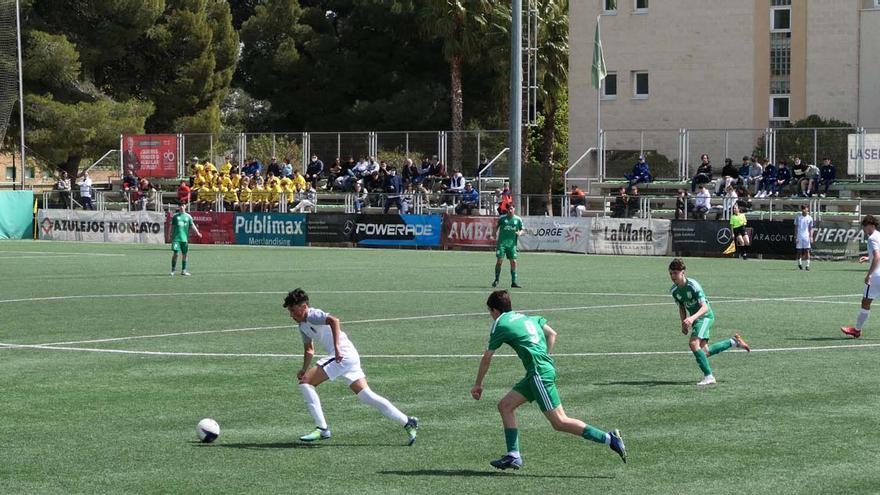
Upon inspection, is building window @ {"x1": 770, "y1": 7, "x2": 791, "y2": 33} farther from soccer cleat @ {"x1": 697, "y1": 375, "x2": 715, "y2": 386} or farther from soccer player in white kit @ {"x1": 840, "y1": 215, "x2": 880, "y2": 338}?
soccer cleat @ {"x1": 697, "y1": 375, "x2": 715, "y2": 386}

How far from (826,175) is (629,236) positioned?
24.6 feet

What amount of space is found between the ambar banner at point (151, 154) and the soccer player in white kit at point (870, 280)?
4401cm

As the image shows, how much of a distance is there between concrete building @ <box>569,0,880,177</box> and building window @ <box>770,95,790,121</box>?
43 millimetres

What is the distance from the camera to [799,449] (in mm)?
11898

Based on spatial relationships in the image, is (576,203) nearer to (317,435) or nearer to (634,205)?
(634,205)

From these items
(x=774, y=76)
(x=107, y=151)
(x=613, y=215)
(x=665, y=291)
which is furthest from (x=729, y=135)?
(x=107, y=151)

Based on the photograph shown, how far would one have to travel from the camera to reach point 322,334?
1228 cm

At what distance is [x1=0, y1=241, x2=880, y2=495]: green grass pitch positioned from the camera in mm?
11000

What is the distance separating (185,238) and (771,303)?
15673 mm

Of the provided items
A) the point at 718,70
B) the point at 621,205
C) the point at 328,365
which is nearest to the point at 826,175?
the point at 621,205

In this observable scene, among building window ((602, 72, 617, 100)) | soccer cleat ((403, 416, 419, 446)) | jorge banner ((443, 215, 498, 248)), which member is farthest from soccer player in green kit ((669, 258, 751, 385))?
building window ((602, 72, 617, 100))

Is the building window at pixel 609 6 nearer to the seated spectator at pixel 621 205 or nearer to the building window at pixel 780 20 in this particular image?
the building window at pixel 780 20

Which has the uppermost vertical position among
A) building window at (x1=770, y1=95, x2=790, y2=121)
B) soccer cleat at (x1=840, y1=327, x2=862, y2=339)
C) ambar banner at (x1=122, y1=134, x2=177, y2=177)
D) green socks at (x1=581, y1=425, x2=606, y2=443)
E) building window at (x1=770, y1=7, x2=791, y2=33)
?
building window at (x1=770, y1=7, x2=791, y2=33)

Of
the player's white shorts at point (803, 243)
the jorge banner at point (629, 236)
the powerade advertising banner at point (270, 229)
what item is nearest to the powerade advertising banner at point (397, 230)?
the powerade advertising banner at point (270, 229)
